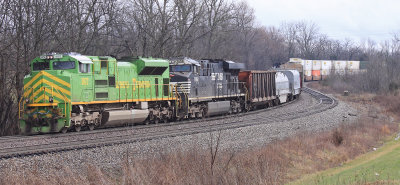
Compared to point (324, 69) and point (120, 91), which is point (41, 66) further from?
point (324, 69)

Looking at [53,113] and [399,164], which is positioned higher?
[53,113]

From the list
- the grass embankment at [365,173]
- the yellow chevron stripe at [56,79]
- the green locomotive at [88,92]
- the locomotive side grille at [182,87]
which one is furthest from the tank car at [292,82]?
the yellow chevron stripe at [56,79]

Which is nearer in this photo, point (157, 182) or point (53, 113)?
point (157, 182)

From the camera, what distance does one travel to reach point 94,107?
52.1 ft

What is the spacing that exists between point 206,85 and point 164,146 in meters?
9.41

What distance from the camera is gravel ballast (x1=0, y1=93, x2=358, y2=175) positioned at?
9875mm

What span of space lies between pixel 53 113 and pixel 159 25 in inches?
599

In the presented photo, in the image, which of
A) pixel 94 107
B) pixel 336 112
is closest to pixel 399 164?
pixel 94 107

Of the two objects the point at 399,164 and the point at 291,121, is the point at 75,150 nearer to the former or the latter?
the point at 399,164

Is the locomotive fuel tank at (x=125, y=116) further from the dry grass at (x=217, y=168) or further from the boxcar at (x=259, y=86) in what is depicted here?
the boxcar at (x=259, y=86)

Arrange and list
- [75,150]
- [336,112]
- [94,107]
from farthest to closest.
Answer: [336,112]
[94,107]
[75,150]

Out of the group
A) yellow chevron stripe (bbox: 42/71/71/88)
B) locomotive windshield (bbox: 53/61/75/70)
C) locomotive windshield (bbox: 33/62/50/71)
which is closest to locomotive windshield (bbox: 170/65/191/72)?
locomotive windshield (bbox: 53/61/75/70)

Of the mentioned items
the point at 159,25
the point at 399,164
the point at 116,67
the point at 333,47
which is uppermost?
the point at 333,47

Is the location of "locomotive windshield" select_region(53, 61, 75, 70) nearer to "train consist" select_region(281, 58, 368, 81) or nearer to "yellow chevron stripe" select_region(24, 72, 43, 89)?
"yellow chevron stripe" select_region(24, 72, 43, 89)
